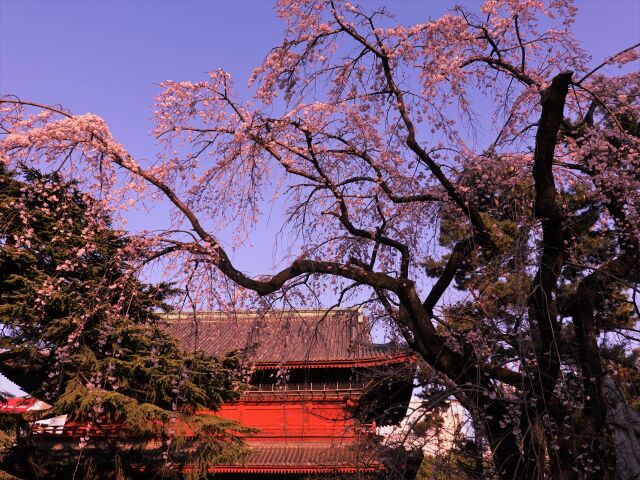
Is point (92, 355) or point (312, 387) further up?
point (92, 355)

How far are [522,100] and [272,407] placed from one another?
380 inches

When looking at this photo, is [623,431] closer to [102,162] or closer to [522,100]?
[522,100]

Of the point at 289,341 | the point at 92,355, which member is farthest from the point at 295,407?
the point at 92,355

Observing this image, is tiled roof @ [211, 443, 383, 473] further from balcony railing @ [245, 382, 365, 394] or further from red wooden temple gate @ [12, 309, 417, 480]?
balcony railing @ [245, 382, 365, 394]

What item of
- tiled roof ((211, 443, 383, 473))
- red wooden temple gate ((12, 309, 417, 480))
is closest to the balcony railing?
red wooden temple gate ((12, 309, 417, 480))

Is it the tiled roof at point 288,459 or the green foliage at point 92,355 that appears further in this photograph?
the tiled roof at point 288,459

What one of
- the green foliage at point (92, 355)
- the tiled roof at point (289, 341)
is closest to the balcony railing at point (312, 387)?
the tiled roof at point (289, 341)

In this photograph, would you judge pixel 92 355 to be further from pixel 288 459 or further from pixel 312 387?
pixel 312 387

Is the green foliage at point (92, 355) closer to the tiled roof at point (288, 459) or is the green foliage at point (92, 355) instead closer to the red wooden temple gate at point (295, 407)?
the tiled roof at point (288, 459)

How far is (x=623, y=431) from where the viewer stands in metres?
5.06

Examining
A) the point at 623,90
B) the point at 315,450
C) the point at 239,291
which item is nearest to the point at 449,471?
the point at 239,291

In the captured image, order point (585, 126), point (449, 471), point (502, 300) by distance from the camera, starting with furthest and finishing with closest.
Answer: point (502, 300) → point (585, 126) → point (449, 471)

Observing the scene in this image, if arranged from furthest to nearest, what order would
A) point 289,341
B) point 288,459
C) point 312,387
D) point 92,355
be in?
1. point 289,341
2. point 312,387
3. point 288,459
4. point 92,355

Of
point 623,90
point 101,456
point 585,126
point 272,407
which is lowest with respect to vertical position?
point 101,456
